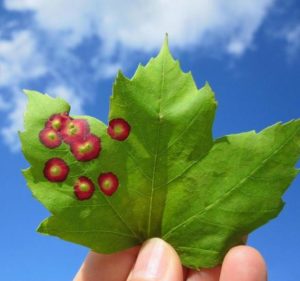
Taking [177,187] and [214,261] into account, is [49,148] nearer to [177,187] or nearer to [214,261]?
[177,187]

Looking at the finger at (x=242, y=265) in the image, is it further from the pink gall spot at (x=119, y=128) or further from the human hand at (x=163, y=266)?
the pink gall spot at (x=119, y=128)

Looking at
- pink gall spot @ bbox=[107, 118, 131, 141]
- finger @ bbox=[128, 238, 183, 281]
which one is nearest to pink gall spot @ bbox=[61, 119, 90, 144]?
pink gall spot @ bbox=[107, 118, 131, 141]

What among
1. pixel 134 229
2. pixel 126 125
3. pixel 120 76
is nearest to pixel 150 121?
pixel 126 125

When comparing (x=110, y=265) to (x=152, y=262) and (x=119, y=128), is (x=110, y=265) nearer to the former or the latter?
(x=152, y=262)

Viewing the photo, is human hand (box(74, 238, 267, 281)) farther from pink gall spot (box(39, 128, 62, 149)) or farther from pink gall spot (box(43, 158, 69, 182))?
pink gall spot (box(39, 128, 62, 149))

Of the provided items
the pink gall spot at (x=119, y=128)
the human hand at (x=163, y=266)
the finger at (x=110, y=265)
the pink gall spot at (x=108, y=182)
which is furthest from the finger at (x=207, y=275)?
the pink gall spot at (x=119, y=128)

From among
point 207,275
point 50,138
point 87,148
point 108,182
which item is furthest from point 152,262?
point 50,138

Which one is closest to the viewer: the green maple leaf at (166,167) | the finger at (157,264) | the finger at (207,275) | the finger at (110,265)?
the green maple leaf at (166,167)
